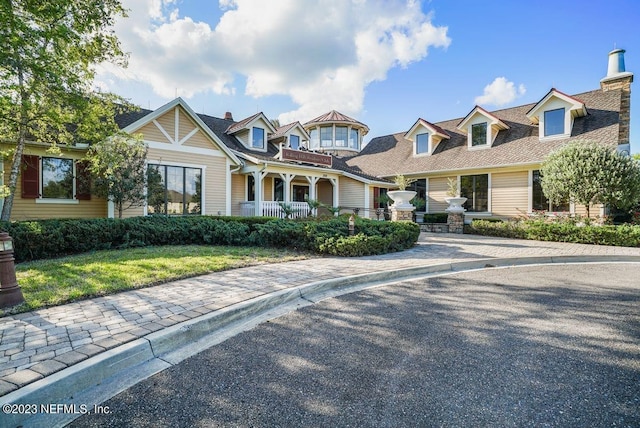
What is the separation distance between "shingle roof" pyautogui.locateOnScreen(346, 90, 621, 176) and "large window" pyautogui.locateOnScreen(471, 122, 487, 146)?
58cm

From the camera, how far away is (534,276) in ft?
21.3

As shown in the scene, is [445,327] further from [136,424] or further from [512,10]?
[512,10]

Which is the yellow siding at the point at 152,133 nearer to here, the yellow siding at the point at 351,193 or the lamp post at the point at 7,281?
the lamp post at the point at 7,281

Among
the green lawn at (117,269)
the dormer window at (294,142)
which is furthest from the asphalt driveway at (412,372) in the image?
the dormer window at (294,142)

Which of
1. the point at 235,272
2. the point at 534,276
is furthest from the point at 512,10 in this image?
the point at 235,272

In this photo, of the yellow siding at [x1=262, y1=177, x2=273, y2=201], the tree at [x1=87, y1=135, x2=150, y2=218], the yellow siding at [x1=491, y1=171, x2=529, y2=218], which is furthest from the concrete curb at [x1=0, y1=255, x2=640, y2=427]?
the yellow siding at [x1=491, y1=171, x2=529, y2=218]

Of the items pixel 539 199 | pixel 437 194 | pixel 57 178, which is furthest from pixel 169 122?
pixel 539 199

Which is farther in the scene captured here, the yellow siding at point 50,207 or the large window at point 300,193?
the large window at point 300,193

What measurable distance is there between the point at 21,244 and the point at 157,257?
305 cm

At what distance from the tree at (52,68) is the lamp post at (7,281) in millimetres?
4544

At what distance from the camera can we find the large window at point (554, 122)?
1598 cm

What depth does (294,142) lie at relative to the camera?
19.5 metres

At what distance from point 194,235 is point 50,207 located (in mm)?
5669

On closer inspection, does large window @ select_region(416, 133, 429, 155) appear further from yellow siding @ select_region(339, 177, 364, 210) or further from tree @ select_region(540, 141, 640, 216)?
tree @ select_region(540, 141, 640, 216)
